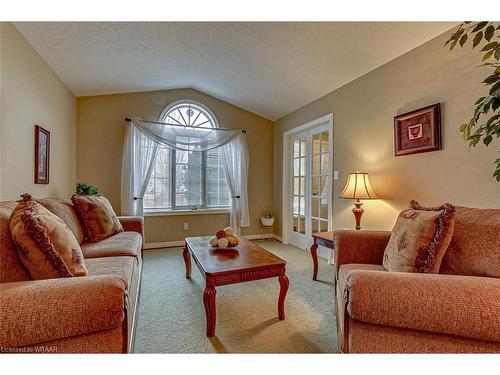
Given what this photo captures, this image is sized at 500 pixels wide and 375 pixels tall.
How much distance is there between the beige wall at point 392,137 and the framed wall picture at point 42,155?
3239 mm

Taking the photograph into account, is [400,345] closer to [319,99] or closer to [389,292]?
[389,292]

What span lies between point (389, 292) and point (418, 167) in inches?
65.0

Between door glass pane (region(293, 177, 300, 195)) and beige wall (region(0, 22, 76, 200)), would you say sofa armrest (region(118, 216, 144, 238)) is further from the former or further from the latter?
door glass pane (region(293, 177, 300, 195))

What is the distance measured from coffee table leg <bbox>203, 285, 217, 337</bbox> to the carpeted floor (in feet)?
0.18

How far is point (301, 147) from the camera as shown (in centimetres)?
407

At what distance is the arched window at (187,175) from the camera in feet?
13.5

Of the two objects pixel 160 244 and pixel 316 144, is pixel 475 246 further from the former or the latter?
pixel 160 244

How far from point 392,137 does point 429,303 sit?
193 cm

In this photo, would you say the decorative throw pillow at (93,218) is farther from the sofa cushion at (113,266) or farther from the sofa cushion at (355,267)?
the sofa cushion at (355,267)

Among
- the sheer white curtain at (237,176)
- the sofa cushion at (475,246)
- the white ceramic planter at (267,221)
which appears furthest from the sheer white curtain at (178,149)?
the sofa cushion at (475,246)

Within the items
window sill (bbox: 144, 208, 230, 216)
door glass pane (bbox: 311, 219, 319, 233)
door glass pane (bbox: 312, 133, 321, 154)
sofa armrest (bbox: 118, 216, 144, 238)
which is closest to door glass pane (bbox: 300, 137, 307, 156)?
door glass pane (bbox: 312, 133, 321, 154)

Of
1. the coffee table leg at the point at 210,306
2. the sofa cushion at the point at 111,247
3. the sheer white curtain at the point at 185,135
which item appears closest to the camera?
the coffee table leg at the point at 210,306

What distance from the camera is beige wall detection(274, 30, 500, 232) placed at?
1.82 m

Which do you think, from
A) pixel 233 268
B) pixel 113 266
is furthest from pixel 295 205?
pixel 113 266
